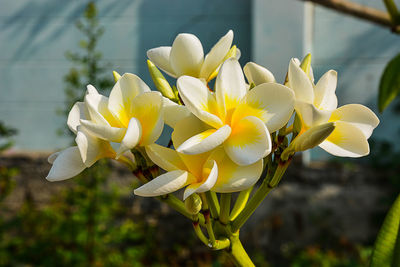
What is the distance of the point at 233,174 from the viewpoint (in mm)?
322

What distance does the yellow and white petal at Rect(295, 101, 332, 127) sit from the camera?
0.32 metres

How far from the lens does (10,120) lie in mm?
2914

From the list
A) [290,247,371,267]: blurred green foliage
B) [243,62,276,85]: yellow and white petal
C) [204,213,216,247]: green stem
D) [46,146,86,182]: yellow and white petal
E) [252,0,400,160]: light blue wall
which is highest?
[243,62,276,85]: yellow and white petal

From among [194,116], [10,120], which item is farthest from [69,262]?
[194,116]

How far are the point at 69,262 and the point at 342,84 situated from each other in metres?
2.00

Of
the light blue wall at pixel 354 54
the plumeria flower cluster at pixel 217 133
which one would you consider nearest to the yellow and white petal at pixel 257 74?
the plumeria flower cluster at pixel 217 133

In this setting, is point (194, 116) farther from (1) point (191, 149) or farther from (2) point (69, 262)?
(2) point (69, 262)

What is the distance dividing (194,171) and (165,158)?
0.03 m

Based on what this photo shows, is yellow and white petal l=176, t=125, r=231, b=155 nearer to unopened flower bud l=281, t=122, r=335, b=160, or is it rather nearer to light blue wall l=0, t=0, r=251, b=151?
unopened flower bud l=281, t=122, r=335, b=160

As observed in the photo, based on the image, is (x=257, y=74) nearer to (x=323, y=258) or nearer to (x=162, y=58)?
(x=162, y=58)

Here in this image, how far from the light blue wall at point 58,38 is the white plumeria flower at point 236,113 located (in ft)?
7.91

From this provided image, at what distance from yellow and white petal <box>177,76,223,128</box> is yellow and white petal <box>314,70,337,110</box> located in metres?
0.10

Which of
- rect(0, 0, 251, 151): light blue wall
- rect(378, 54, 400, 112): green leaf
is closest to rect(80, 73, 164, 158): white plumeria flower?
rect(378, 54, 400, 112): green leaf

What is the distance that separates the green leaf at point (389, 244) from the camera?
347 millimetres
